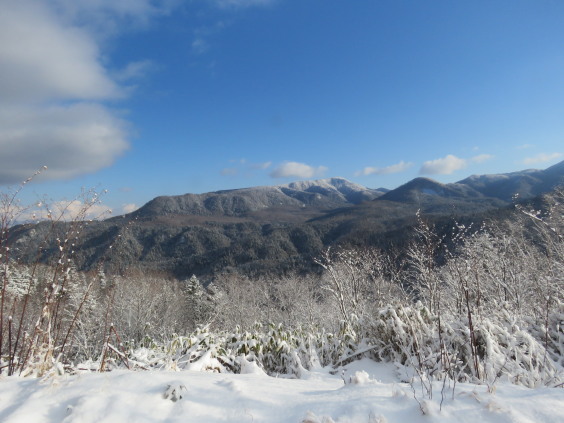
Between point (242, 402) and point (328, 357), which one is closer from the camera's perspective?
point (242, 402)

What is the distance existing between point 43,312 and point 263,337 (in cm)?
346

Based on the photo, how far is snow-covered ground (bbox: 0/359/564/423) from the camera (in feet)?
5.85

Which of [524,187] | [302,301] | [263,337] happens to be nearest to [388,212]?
[524,187]

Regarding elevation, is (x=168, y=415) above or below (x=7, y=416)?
below

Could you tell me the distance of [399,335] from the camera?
4309mm

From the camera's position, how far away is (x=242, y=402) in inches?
80.2

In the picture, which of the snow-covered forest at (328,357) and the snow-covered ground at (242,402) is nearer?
the snow-covered ground at (242,402)

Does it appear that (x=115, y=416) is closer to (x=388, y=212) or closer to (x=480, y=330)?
(x=480, y=330)

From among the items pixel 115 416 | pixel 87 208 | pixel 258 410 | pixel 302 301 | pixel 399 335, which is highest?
pixel 87 208

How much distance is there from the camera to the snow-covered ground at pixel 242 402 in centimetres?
178

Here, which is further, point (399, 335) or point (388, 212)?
point (388, 212)

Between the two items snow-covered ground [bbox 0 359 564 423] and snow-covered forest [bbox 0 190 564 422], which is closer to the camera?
snow-covered ground [bbox 0 359 564 423]

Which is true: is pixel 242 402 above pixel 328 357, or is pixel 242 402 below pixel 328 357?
above

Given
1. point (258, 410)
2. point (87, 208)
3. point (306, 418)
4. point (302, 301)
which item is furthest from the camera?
point (302, 301)
